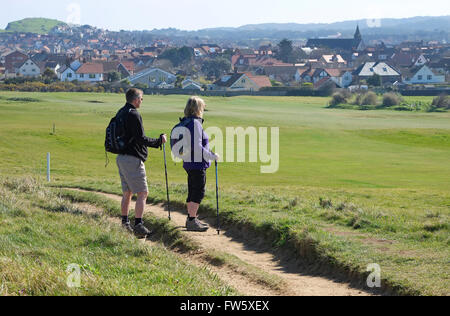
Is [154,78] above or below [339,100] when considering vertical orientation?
above

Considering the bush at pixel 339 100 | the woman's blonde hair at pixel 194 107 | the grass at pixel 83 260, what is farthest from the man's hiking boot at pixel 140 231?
the bush at pixel 339 100

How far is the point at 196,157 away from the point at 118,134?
4.08 ft

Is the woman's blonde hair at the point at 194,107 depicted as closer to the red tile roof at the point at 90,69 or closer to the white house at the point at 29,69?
the red tile roof at the point at 90,69

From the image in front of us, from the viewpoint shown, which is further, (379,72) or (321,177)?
(379,72)

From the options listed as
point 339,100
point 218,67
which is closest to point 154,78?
point 218,67

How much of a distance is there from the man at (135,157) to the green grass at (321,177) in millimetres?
1674

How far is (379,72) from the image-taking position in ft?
508

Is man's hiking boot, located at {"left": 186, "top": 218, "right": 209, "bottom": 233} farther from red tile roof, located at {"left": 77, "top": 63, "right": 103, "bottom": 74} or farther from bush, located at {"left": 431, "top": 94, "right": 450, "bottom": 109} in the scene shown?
red tile roof, located at {"left": 77, "top": 63, "right": 103, "bottom": 74}

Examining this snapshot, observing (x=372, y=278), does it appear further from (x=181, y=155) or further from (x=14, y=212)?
(x=14, y=212)

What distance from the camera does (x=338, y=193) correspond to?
2067 cm

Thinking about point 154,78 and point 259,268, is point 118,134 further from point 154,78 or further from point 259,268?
point 154,78

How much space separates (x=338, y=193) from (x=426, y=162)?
49.1 ft

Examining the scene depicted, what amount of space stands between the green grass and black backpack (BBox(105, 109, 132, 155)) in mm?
2369

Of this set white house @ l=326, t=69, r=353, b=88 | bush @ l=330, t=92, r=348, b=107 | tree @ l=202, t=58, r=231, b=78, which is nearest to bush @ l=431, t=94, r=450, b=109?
bush @ l=330, t=92, r=348, b=107
